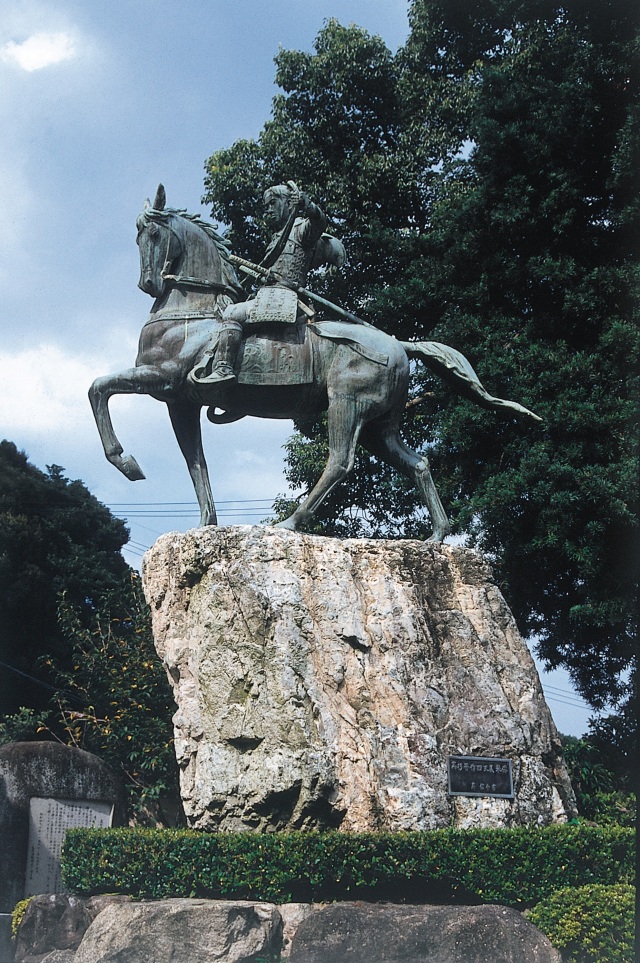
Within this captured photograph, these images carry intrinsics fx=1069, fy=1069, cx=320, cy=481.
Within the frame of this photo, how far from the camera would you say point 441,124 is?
18562 mm

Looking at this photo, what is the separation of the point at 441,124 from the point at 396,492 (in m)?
6.78

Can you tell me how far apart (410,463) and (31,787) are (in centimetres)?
521

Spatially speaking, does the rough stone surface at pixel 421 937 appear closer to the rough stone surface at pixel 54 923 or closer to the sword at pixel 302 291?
the rough stone surface at pixel 54 923

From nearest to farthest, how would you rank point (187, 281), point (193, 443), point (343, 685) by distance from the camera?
point (343, 685), point (187, 281), point (193, 443)

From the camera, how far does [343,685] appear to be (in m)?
8.89

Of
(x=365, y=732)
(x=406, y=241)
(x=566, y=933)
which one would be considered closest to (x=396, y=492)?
(x=406, y=241)

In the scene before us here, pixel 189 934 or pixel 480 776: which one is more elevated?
pixel 480 776

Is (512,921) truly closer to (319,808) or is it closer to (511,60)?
(319,808)

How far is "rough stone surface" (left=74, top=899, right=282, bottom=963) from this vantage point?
7.57 metres

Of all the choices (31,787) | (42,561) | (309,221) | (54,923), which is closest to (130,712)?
(31,787)

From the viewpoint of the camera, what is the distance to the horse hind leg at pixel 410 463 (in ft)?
33.6

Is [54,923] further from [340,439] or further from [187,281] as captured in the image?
[187,281]

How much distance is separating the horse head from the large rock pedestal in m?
2.68

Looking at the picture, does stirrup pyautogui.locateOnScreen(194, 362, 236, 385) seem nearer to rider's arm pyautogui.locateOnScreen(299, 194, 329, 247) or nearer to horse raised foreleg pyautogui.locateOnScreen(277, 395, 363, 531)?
horse raised foreleg pyautogui.locateOnScreen(277, 395, 363, 531)
